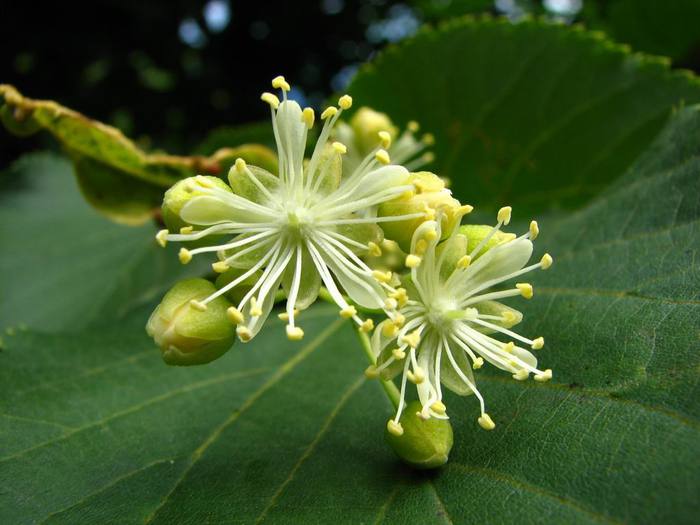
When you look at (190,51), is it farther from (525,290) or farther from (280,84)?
(525,290)

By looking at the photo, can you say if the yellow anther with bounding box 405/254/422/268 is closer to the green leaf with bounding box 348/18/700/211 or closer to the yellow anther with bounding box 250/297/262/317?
the yellow anther with bounding box 250/297/262/317

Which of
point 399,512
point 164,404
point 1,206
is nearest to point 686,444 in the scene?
point 399,512

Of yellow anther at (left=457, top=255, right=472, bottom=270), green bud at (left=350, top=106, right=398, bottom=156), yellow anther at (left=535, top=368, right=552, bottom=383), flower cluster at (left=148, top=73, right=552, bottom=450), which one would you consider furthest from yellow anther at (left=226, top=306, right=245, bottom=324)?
green bud at (left=350, top=106, right=398, bottom=156)

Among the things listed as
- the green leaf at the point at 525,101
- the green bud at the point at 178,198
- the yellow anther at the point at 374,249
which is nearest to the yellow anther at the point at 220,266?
the green bud at the point at 178,198

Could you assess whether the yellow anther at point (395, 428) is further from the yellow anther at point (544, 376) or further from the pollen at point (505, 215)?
the pollen at point (505, 215)

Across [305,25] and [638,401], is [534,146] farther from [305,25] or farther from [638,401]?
[305,25]

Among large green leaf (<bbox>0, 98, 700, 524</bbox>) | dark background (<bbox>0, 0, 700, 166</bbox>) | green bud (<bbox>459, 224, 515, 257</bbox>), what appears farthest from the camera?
dark background (<bbox>0, 0, 700, 166</bbox>)
